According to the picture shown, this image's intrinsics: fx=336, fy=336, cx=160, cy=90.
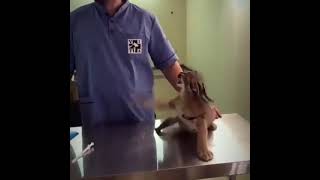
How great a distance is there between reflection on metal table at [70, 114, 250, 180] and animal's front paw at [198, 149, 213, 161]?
0.01 meters

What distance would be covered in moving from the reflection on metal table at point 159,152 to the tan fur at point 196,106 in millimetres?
27

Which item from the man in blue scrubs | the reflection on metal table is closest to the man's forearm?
the man in blue scrubs

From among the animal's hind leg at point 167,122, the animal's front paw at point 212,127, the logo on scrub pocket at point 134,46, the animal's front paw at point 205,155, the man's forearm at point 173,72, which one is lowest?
the animal's front paw at point 205,155

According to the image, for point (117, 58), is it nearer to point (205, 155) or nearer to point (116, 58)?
point (116, 58)

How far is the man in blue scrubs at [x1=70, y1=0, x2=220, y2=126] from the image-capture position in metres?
0.78

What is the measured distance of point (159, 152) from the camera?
2.66 feet

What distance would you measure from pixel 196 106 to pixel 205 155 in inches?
4.6

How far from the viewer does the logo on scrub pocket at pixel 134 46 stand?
794 millimetres

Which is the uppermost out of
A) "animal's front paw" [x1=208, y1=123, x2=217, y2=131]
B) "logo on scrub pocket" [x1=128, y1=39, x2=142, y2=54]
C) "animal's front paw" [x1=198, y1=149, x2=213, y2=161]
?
"logo on scrub pocket" [x1=128, y1=39, x2=142, y2=54]

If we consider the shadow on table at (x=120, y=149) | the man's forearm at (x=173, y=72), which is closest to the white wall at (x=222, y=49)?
the man's forearm at (x=173, y=72)

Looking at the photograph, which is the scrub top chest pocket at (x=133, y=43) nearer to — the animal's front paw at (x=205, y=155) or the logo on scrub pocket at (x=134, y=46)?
the logo on scrub pocket at (x=134, y=46)

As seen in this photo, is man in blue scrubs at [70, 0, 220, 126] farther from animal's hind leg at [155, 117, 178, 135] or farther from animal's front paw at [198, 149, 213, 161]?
animal's front paw at [198, 149, 213, 161]

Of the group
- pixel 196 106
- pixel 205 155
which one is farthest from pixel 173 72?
pixel 205 155
